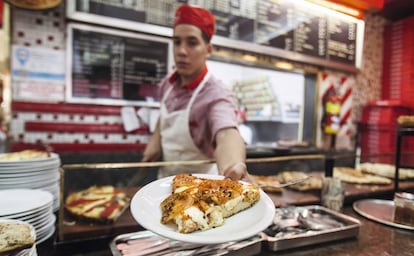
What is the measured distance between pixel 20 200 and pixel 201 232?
30.0 inches

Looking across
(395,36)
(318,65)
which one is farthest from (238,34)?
(395,36)

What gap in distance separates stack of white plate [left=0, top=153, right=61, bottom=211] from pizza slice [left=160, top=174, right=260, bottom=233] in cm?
77

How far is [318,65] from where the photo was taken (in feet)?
12.1

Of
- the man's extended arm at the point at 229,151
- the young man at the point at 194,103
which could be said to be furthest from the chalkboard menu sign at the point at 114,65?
the man's extended arm at the point at 229,151

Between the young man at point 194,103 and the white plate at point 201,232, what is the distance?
56 centimetres

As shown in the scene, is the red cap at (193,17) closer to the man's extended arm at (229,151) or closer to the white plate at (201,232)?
the man's extended arm at (229,151)

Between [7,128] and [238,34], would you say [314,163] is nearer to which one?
[238,34]

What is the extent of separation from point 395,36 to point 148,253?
4563mm

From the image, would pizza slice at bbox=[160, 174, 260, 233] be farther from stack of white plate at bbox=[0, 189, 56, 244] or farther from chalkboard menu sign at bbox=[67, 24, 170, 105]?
chalkboard menu sign at bbox=[67, 24, 170, 105]

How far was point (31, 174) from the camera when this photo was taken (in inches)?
49.1

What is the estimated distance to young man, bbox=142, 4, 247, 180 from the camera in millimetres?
1556

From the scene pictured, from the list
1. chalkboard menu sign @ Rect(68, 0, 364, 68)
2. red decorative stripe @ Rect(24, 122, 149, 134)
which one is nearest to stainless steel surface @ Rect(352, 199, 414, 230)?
chalkboard menu sign @ Rect(68, 0, 364, 68)

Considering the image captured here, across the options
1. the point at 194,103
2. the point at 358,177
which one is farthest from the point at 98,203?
the point at 358,177

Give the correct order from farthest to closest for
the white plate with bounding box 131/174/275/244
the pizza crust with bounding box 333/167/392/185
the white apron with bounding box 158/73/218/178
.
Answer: the pizza crust with bounding box 333/167/392/185, the white apron with bounding box 158/73/218/178, the white plate with bounding box 131/174/275/244
